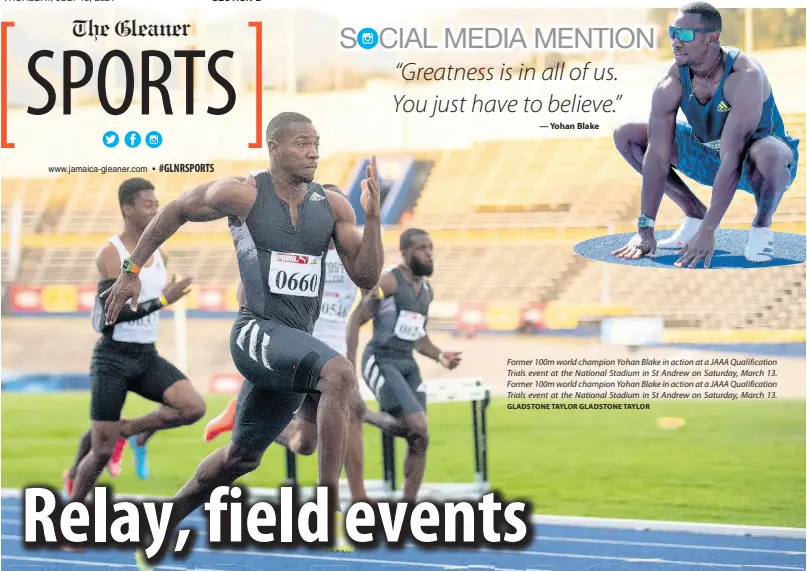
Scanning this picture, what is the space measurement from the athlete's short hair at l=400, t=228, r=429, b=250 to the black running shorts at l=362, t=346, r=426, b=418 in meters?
0.72

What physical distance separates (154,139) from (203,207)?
1.82 meters

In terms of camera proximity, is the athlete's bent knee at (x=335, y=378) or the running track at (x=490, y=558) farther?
the running track at (x=490, y=558)

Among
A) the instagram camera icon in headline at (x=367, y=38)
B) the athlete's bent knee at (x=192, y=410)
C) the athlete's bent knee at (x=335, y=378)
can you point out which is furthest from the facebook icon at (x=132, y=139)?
the athlete's bent knee at (x=335, y=378)

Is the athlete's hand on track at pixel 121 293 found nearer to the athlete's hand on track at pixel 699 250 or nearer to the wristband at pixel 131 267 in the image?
the wristband at pixel 131 267

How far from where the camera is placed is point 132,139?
27.3ft

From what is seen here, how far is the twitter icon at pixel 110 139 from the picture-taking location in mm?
8297

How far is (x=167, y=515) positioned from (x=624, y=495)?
9.72 ft

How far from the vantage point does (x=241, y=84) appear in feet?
27.0

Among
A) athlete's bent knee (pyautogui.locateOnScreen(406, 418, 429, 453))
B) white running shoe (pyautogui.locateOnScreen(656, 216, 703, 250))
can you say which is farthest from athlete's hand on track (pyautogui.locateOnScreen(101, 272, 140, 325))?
white running shoe (pyautogui.locateOnScreen(656, 216, 703, 250))

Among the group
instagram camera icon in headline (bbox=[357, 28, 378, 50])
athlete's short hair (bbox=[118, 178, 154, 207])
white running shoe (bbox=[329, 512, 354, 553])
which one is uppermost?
instagram camera icon in headline (bbox=[357, 28, 378, 50])

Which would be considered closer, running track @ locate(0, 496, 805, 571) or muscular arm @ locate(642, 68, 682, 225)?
running track @ locate(0, 496, 805, 571)

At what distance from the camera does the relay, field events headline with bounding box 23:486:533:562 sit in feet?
25.7

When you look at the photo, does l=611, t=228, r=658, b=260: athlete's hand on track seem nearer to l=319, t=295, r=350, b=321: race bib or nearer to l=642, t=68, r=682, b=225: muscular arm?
l=642, t=68, r=682, b=225: muscular arm

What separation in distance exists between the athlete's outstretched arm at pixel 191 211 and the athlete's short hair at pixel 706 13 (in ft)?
9.29
